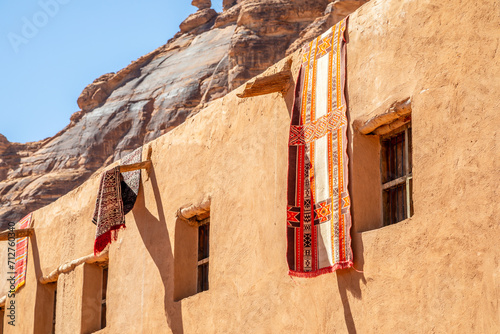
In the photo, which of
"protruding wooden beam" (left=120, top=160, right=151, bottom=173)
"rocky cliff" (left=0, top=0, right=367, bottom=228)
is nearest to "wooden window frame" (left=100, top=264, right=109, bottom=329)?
"protruding wooden beam" (left=120, top=160, right=151, bottom=173)

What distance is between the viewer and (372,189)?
625cm

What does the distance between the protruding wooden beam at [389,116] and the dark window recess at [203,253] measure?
9.20ft

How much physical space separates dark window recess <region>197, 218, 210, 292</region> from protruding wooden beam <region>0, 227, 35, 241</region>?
4340 mm

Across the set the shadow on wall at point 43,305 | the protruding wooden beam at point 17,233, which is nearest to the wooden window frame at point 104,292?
the shadow on wall at point 43,305

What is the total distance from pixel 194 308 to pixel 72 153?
2356 cm

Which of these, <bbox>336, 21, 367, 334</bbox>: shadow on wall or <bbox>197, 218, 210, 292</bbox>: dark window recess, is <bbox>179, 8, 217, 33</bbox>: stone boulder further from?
<bbox>336, 21, 367, 334</bbox>: shadow on wall

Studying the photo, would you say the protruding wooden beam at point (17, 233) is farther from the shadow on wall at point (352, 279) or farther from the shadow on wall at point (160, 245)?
the shadow on wall at point (352, 279)

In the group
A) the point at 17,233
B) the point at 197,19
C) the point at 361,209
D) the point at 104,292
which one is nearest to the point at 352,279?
the point at 361,209

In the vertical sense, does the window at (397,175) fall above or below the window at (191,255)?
above

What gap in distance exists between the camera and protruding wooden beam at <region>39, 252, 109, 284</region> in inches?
402

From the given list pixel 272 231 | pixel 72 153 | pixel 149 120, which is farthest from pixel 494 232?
pixel 72 153

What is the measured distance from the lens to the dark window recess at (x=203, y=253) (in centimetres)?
845

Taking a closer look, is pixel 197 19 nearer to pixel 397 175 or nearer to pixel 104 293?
pixel 104 293

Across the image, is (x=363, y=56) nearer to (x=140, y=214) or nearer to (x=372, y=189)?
(x=372, y=189)
